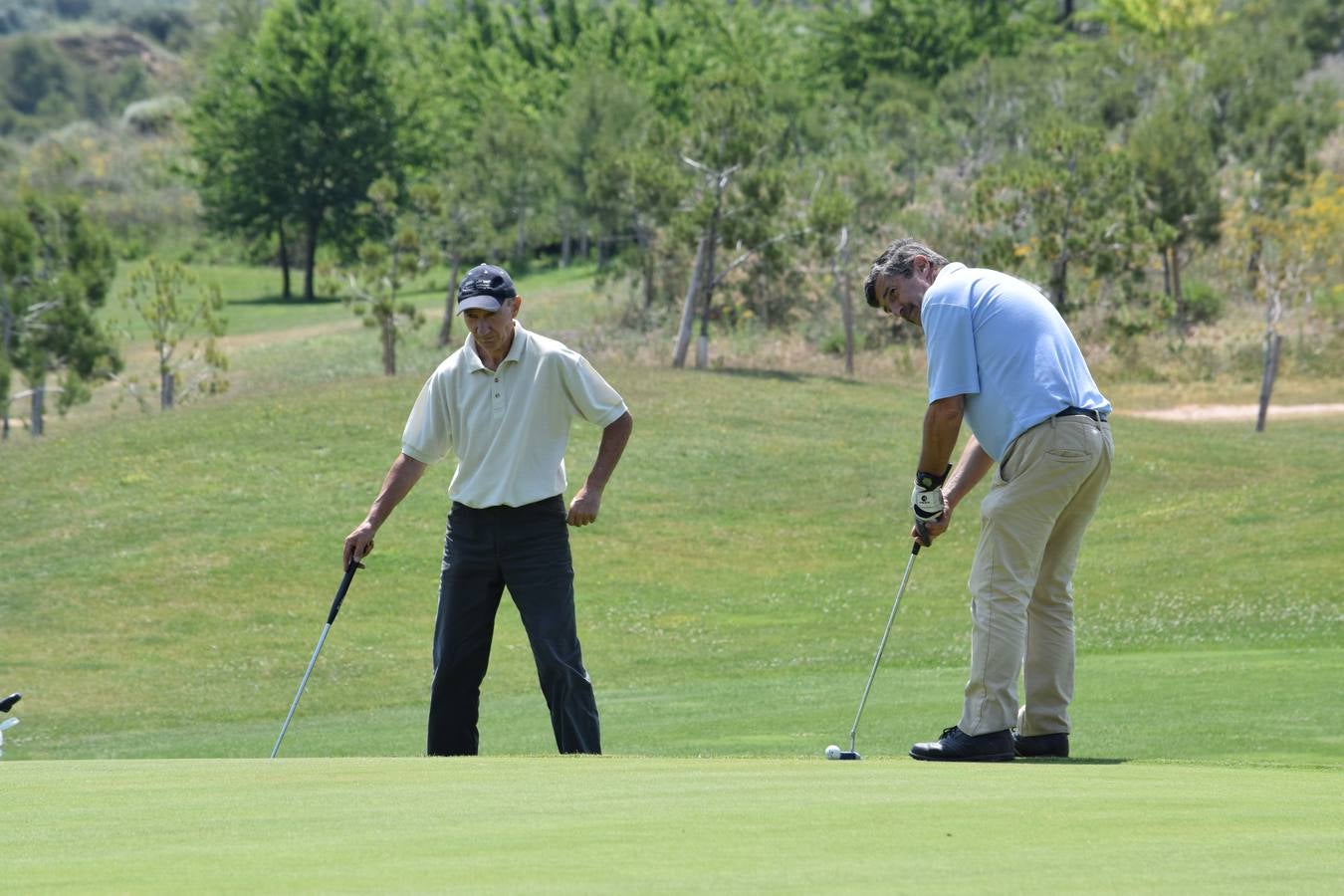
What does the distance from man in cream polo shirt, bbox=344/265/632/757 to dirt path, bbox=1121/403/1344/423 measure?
35403mm

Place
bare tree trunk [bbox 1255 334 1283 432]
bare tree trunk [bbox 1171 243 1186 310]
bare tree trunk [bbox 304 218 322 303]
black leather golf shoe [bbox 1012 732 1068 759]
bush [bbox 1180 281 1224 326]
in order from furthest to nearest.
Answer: bare tree trunk [bbox 304 218 322 303] → bush [bbox 1180 281 1224 326] → bare tree trunk [bbox 1171 243 1186 310] → bare tree trunk [bbox 1255 334 1283 432] → black leather golf shoe [bbox 1012 732 1068 759]

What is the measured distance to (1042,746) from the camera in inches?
290

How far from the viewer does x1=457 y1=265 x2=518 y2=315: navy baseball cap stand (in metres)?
7.98

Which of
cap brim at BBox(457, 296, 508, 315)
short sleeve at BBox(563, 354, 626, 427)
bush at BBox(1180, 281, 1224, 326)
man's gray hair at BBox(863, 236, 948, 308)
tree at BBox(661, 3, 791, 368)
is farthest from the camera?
bush at BBox(1180, 281, 1224, 326)

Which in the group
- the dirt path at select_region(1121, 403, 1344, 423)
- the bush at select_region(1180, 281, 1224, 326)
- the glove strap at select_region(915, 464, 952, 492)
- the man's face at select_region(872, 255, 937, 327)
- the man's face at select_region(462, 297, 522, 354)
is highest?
the man's face at select_region(872, 255, 937, 327)

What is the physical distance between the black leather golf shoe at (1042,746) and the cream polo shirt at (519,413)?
228 cm

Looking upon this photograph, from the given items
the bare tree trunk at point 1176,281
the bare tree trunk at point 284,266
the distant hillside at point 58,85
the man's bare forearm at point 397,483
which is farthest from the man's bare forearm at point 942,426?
the distant hillside at point 58,85

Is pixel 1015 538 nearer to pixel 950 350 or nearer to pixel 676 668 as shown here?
pixel 950 350

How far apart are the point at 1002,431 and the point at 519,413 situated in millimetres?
2197

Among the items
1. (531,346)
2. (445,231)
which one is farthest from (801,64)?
(531,346)

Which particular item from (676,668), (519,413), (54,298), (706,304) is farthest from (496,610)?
(54,298)

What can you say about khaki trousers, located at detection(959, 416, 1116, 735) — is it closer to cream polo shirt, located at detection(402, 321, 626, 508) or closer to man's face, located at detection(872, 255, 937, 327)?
man's face, located at detection(872, 255, 937, 327)

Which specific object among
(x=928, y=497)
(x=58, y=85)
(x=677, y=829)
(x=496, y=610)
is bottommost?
(x=496, y=610)

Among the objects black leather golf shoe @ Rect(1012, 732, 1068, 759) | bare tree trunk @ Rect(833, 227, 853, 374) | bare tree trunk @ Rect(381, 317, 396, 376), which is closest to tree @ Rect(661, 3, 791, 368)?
bare tree trunk @ Rect(833, 227, 853, 374)
